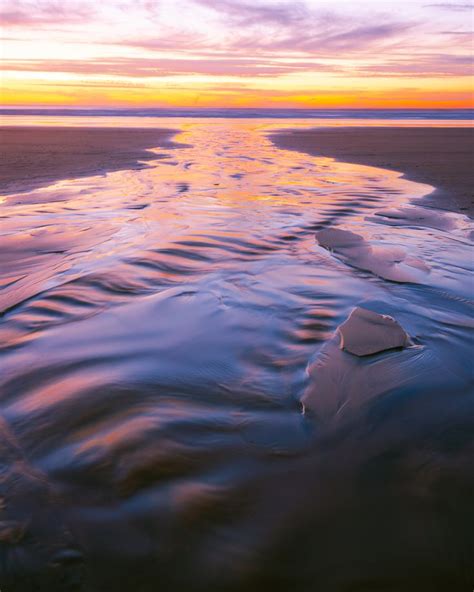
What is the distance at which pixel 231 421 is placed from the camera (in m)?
2.37

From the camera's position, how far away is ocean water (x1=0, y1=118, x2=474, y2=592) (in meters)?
1.67

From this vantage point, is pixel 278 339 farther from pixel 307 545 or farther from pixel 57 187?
pixel 57 187

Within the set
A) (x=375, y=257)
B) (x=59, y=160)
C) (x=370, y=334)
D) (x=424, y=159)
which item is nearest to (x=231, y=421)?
(x=370, y=334)

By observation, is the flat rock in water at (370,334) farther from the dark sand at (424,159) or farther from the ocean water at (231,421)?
the dark sand at (424,159)

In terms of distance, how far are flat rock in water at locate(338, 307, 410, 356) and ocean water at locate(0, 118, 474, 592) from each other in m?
0.08

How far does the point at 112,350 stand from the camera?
3.08 meters

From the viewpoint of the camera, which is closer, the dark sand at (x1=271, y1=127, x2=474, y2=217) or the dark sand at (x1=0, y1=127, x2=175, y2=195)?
the dark sand at (x1=271, y1=127, x2=474, y2=217)

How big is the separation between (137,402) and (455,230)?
204 inches


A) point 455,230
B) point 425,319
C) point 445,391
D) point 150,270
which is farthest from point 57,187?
point 445,391

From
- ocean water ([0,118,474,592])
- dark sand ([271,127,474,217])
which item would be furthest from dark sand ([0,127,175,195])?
dark sand ([271,127,474,217])

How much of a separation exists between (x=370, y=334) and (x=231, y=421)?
51.8 inches

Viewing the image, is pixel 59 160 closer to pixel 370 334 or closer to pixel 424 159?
pixel 424 159

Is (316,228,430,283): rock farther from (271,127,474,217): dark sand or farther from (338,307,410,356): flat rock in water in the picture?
(271,127,474,217): dark sand

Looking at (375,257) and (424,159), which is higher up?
(424,159)
